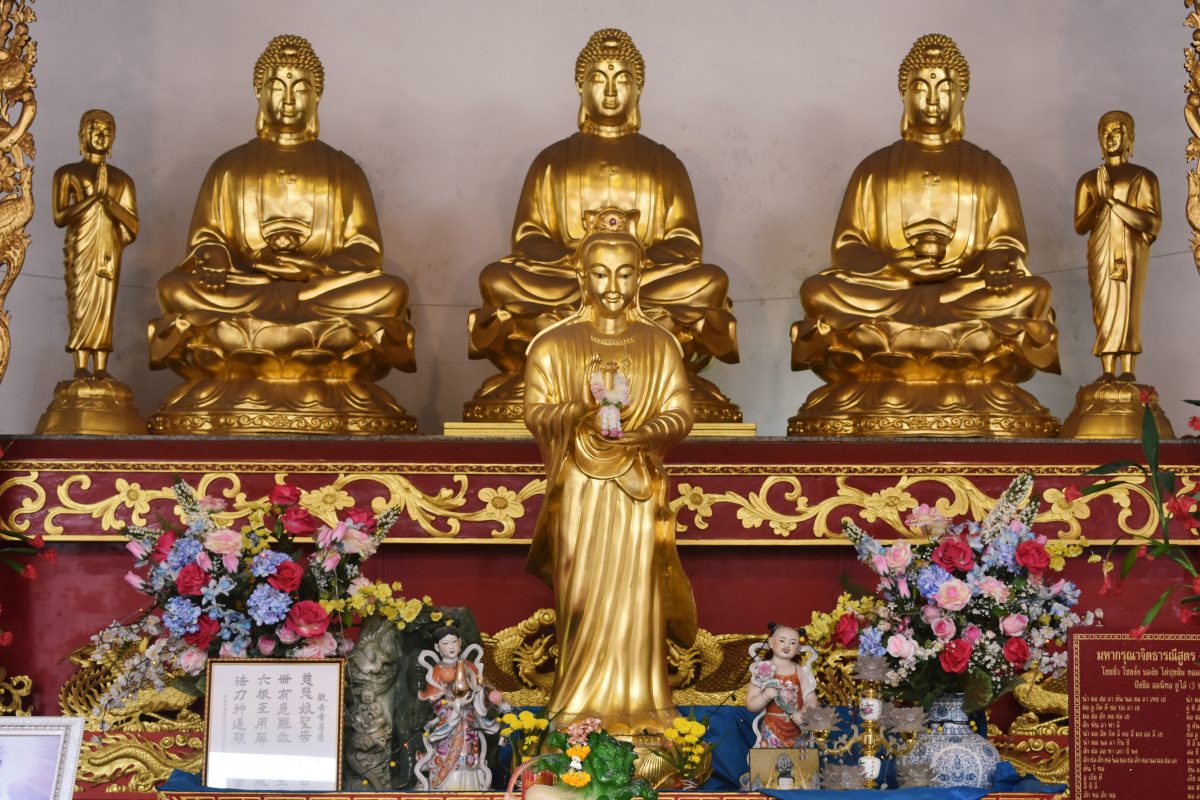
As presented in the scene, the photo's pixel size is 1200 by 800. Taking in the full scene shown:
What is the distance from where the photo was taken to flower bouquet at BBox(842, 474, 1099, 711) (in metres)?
4.13

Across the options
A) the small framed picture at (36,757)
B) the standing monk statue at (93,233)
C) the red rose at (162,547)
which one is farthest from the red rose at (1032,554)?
the standing monk statue at (93,233)

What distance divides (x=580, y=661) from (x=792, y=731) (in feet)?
1.74

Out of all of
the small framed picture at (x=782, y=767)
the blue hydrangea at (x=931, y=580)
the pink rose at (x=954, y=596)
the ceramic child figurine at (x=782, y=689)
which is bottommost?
the small framed picture at (x=782, y=767)

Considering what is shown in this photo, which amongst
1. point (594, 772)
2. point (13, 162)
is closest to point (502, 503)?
point (13, 162)

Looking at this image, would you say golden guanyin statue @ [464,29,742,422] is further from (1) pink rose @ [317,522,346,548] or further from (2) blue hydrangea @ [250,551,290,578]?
(2) blue hydrangea @ [250,551,290,578]

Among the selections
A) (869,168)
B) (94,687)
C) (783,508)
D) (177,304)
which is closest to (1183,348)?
(869,168)

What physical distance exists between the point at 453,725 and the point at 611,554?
56cm

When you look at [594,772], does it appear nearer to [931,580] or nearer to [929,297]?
[931,580]

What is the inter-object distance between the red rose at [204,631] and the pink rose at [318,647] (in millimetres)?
192

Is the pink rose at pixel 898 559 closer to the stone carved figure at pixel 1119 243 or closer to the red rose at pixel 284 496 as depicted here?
the red rose at pixel 284 496

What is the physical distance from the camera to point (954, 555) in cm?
420

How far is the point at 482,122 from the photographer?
23.8 ft

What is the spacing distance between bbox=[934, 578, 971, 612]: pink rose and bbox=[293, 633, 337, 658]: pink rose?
1.38 meters

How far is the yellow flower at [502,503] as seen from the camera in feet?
16.9
